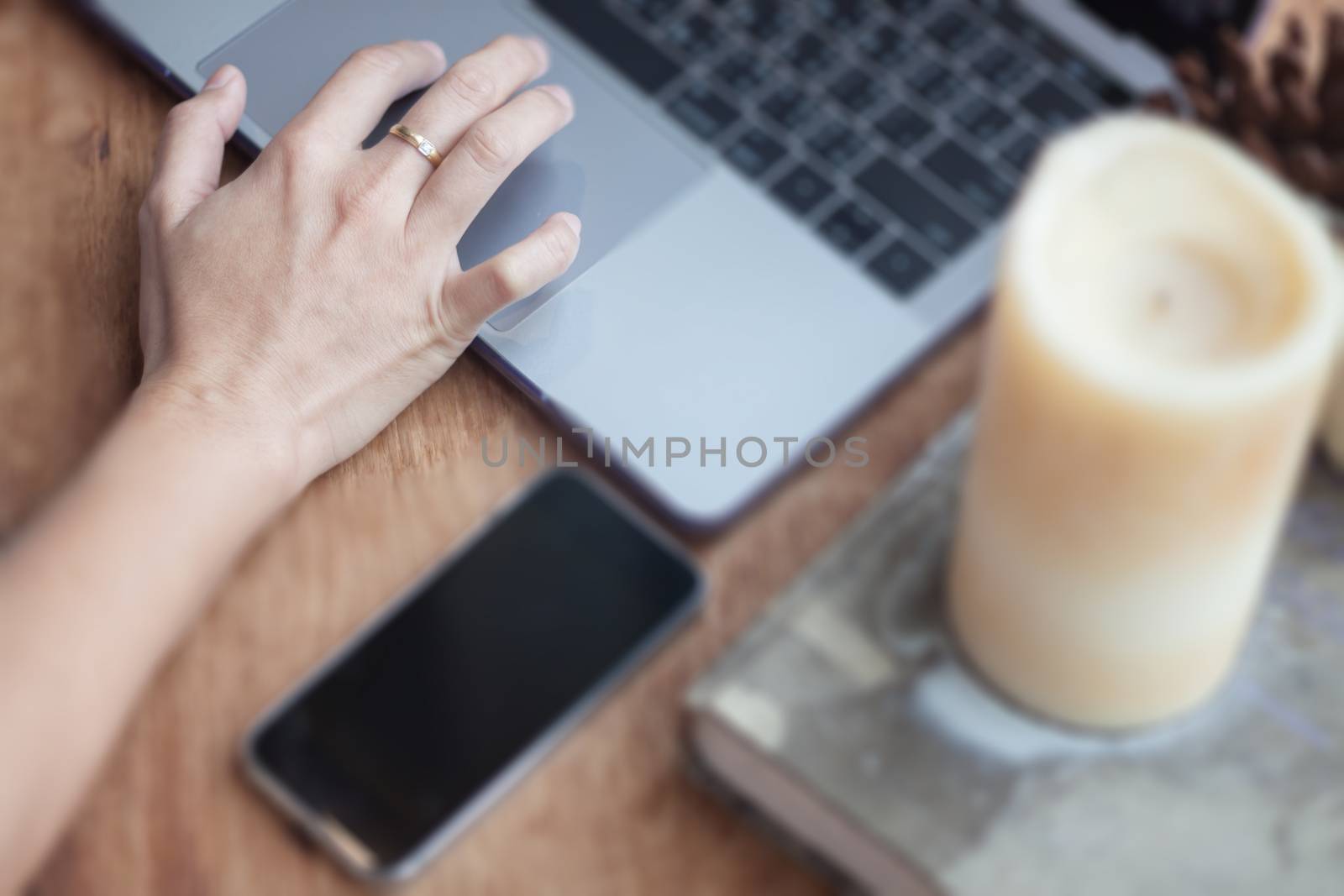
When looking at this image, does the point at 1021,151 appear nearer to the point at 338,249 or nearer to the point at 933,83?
the point at 933,83

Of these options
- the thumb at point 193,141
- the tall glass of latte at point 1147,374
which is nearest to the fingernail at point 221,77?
the thumb at point 193,141

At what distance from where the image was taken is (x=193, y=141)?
16cm

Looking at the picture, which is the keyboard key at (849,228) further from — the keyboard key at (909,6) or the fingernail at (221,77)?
the fingernail at (221,77)

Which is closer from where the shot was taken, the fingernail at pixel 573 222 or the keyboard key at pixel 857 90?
the fingernail at pixel 573 222

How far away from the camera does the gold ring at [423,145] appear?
0.16 m

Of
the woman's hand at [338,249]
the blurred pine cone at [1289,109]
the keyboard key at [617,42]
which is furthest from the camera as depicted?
the keyboard key at [617,42]

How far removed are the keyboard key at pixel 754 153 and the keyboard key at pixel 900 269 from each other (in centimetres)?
4

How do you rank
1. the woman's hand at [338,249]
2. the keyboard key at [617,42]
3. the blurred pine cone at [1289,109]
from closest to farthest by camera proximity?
the woman's hand at [338,249], the blurred pine cone at [1289,109], the keyboard key at [617,42]

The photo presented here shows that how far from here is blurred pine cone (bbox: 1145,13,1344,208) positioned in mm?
318

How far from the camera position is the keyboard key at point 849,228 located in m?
Answer: 0.39

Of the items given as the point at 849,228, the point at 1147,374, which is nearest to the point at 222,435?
the point at 1147,374

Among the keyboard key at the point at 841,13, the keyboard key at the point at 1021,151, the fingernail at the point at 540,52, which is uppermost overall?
the fingernail at the point at 540,52

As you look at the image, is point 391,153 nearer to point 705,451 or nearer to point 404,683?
point 705,451

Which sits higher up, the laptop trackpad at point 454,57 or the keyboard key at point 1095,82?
Answer: the laptop trackpad at point 454,57
